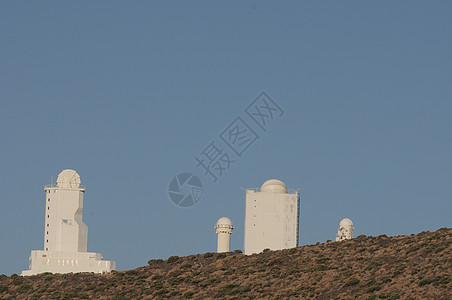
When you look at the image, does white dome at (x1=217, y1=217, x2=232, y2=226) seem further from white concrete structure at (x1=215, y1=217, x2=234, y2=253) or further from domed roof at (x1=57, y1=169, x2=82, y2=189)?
domed roof at (x1=57, y1=169, x2=82, y2=189)

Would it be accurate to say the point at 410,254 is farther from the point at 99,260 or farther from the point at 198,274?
the point at 99,260

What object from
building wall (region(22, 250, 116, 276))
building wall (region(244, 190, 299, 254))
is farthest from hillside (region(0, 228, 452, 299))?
building wall (region(244, 190, 299, 254))

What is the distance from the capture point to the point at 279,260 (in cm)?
6325

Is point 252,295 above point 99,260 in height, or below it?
below

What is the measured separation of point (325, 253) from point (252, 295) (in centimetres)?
895

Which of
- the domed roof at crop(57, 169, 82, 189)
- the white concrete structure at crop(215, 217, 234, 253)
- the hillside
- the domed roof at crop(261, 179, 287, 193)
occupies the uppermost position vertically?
the domed roof at crop(57, 169, 82, 189)

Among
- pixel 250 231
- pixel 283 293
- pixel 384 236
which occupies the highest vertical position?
pixel 250 231

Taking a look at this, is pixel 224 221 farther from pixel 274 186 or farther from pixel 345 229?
pixel 345 229

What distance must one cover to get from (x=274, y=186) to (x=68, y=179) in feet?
74.4

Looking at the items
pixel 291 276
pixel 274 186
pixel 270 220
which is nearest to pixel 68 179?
pixel 274 186

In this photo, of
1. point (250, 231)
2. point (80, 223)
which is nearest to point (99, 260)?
point (80, 223)

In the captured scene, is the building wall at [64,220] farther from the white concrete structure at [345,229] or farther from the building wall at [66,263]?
the white concrete structure at [345,229]

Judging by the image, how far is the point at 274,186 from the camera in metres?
103

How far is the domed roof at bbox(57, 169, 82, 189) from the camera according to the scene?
110 meters
